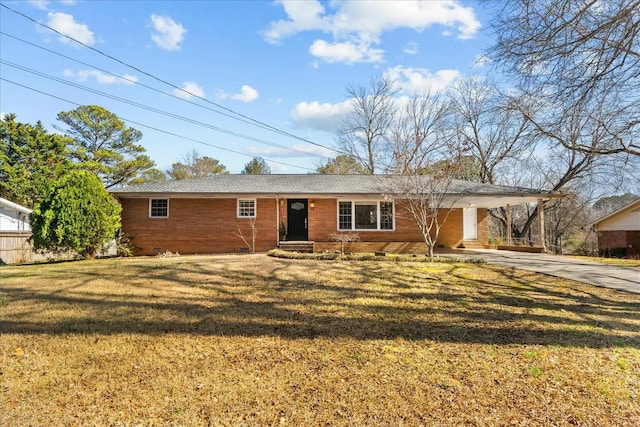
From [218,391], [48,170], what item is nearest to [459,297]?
[218,391]

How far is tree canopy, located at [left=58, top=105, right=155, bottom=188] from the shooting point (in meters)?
28.8

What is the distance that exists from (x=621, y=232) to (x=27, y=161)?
39230 mm

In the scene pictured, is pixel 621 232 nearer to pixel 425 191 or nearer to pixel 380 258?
pixel 425 191

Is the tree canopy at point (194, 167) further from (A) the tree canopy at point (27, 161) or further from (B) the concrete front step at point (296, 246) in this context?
(B) the concrete front step at point (296, 246)

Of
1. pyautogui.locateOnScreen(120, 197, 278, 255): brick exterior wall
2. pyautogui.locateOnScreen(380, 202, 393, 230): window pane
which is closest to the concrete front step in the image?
pyautogui.locateOnScreen(120, 197, 278, 255): brick exterior wall

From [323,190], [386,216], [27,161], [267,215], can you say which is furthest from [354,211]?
[27,161]

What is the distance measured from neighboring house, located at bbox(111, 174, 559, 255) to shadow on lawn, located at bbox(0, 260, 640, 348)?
23.2 ft

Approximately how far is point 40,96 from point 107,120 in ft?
54.7

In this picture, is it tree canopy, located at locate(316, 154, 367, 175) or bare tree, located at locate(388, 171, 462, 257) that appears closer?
bare tree, located at locate(388, 171, 462, 257)

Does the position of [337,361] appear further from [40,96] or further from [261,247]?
[40,96]

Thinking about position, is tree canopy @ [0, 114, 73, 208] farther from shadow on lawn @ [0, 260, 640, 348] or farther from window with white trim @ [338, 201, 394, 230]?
shadow on lawn @ [0, 260, 640, 348]

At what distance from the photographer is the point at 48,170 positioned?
86.7 ft

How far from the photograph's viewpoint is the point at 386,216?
15.4m

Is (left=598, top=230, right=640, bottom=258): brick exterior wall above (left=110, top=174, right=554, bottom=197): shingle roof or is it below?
below
